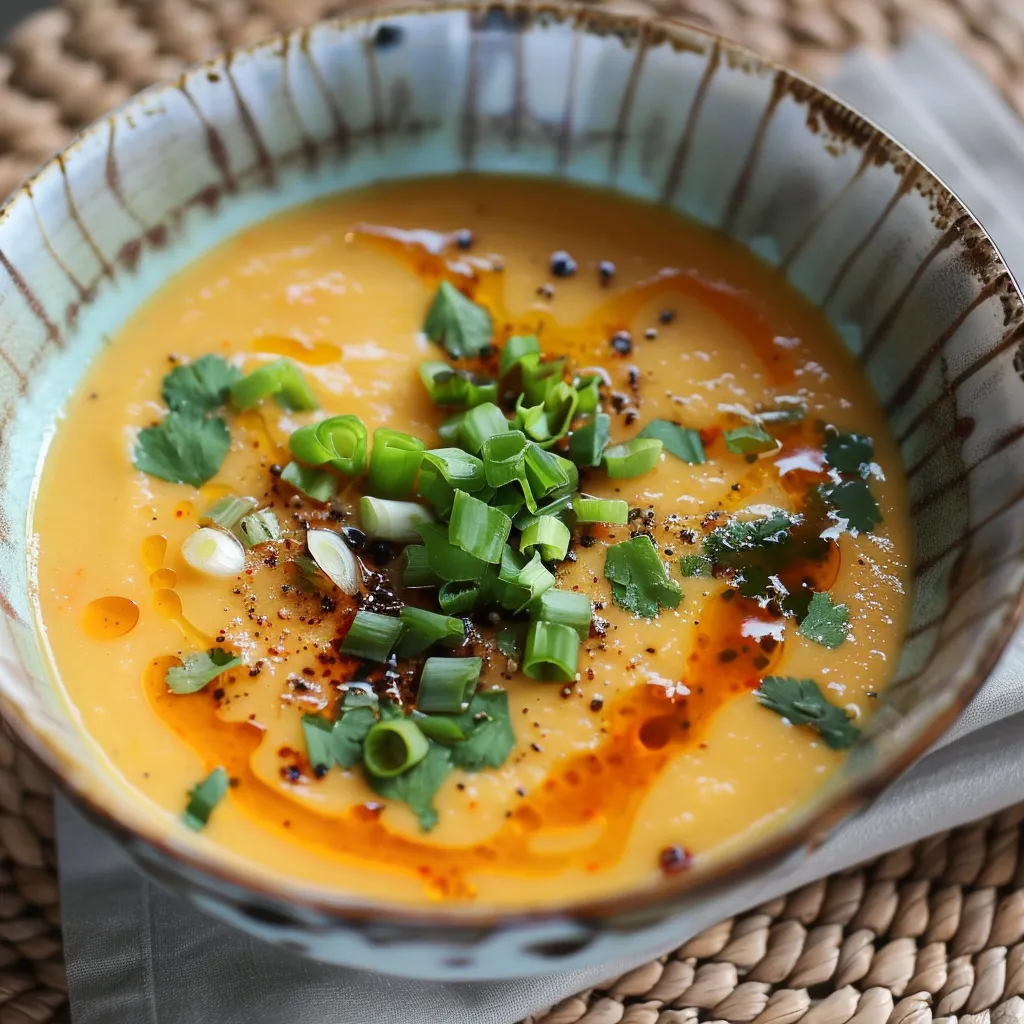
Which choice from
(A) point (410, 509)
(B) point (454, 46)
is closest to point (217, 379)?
(A) point (410, 509)

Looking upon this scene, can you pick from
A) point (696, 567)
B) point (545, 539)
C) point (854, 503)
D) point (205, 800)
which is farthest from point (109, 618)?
point (854, 503)

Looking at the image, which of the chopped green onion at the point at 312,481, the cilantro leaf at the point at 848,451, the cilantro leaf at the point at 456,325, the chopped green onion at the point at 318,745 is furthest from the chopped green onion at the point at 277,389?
the cilantro leaf at the point at 848,451

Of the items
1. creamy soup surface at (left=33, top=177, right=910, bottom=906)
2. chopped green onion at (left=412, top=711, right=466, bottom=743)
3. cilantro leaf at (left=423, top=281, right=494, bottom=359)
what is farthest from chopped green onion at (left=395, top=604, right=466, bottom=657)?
cilantro leaf at (left=423, top=281, right=494, bottom=359)

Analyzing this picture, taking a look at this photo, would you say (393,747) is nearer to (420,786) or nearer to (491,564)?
(420,786)

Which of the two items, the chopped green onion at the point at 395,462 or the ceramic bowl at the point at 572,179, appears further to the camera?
the chopped green onion at the point at 395,462

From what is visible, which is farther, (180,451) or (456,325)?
(456,325)

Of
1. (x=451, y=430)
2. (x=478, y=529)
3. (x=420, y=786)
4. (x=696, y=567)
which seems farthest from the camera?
(x=451, y=430)

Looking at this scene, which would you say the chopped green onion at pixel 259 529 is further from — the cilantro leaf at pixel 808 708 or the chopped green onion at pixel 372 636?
the cilantro leaf at pixel 808 708
